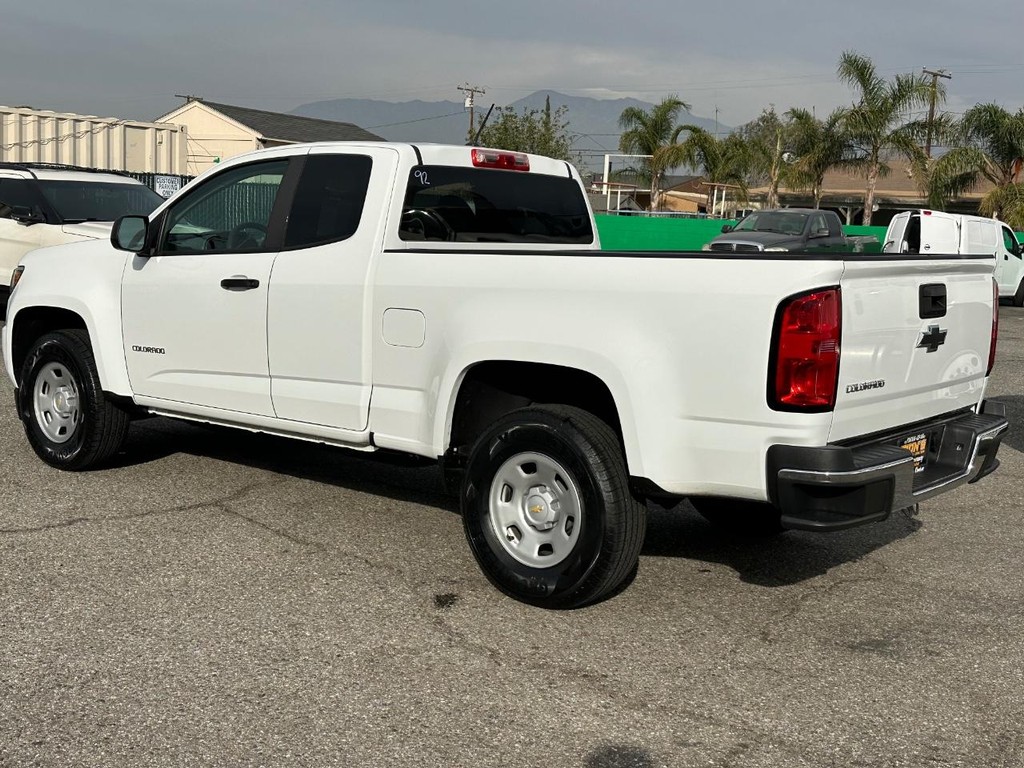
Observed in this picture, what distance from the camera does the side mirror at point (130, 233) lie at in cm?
654

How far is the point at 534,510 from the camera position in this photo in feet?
16.1

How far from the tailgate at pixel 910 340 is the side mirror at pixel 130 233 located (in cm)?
400

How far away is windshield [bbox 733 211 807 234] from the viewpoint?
24734 mm

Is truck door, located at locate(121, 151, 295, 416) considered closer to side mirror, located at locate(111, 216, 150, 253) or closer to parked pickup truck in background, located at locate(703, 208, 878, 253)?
side mirror, located at locate(111, 216, 150, 253)

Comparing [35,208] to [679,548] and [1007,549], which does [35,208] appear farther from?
[1007,549]

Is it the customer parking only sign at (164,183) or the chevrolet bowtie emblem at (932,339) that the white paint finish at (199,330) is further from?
the customer parking only sign at (164,183)

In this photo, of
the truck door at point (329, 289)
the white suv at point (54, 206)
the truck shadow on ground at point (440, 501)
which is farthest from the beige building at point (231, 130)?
the truck door at point (329, 289)

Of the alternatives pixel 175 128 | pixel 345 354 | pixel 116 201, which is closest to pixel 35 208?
pixel 116 201

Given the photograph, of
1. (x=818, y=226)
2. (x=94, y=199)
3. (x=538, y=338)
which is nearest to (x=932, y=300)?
(x=538, y=338)

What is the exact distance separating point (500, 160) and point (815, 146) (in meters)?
36.3

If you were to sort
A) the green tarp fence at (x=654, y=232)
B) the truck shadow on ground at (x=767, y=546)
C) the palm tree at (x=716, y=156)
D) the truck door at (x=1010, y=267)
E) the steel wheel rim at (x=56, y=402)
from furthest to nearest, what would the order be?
the palm tree at (x=716, y=156), the green tarp fence at (x=654, y=232), the truck door at (x=1010, y=267), the steel wheel rim at (x=56, y=402), the truck shadow on ground at (x=767, y=546)

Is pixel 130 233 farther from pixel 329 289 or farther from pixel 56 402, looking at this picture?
pixel 329 289

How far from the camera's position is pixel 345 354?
5.48 meters

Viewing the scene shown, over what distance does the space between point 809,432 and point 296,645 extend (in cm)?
205
